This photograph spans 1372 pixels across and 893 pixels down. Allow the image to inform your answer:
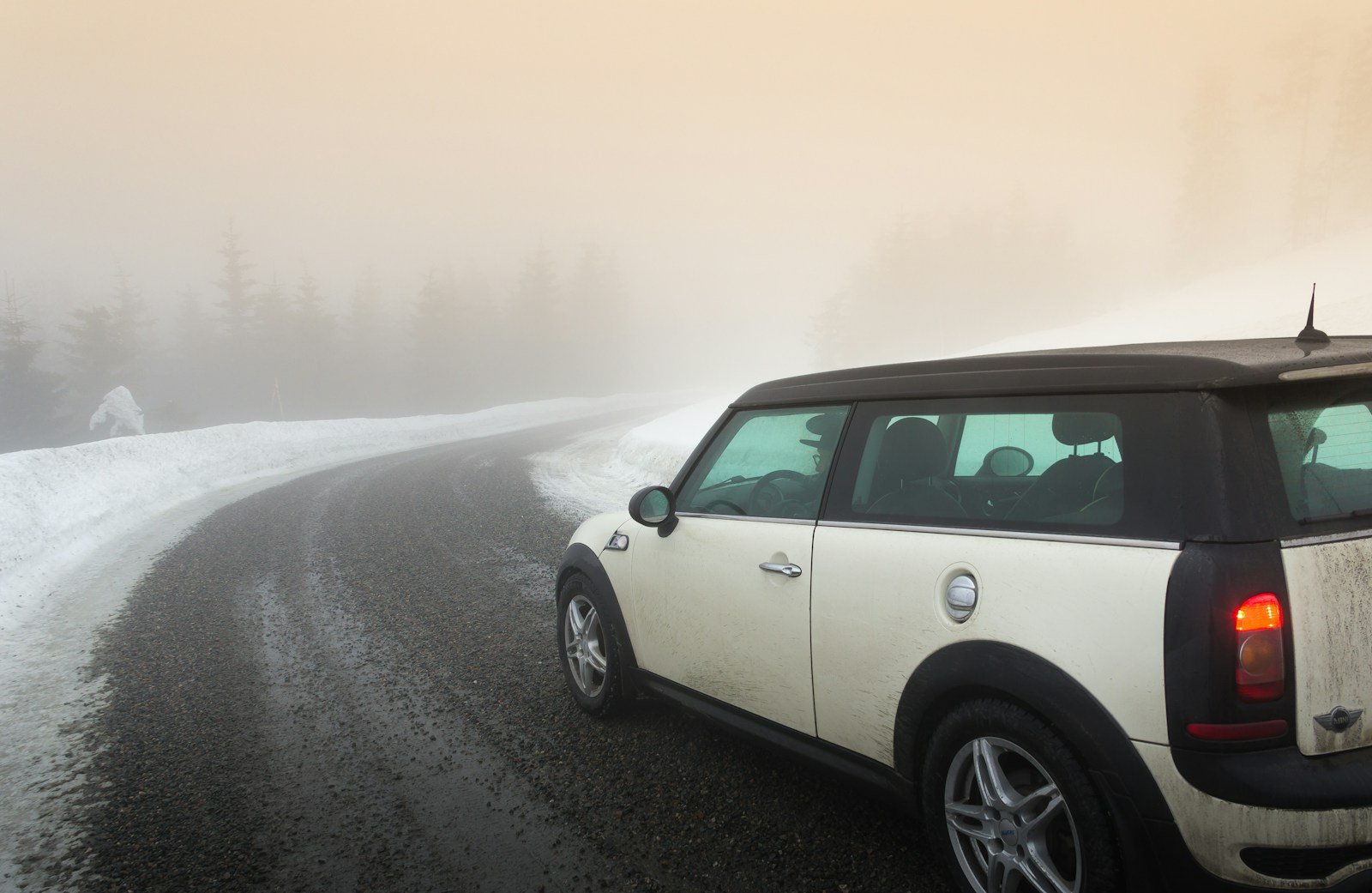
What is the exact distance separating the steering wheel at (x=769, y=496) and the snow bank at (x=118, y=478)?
6617 millimetres

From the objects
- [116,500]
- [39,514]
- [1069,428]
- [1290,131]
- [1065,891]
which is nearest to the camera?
[1065,891]

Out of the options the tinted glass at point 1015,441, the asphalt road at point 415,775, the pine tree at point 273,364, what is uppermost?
the pine tree at point 273,364

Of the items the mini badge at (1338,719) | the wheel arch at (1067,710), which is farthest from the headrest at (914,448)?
the mini badge at (1338,719)

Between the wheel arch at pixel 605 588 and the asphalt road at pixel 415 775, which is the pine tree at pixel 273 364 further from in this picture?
the wheel arch at pixel 605 588

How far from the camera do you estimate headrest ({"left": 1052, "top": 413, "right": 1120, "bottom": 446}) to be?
6.97 feet

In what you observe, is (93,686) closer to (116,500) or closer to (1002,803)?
(1002,803)

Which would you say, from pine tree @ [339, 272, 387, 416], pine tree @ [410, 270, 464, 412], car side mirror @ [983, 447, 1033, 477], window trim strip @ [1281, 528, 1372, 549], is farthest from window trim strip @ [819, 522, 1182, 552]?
pine tree @ [339, 272, 387, 416]

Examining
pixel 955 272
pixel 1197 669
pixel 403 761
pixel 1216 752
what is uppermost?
pixel 955 272

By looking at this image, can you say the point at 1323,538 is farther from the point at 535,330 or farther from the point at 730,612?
the point at 535,330

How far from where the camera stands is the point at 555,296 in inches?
2633

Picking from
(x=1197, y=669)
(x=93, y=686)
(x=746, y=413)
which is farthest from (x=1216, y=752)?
(x=93, y=686)

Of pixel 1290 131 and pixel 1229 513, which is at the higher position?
pixel 1290 131

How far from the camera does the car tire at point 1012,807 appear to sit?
6.15 ft

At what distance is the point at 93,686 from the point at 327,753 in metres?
2.21
